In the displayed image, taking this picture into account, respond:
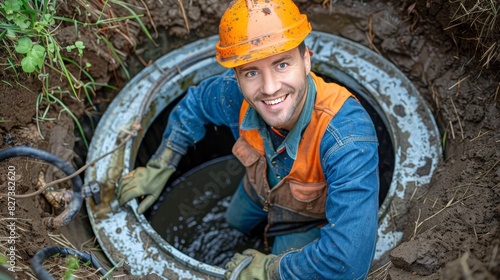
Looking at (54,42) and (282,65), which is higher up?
(54,42)

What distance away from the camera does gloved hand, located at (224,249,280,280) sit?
2206 mm

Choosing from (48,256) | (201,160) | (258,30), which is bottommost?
(201,160)

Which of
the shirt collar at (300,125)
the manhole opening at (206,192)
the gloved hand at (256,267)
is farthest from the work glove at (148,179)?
the shirt collar at (300,125)

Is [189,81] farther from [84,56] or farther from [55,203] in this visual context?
[55,203]

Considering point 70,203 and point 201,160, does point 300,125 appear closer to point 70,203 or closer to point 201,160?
point 70,203

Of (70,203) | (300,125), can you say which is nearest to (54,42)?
(70,203)

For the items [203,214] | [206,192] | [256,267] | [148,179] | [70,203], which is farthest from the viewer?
[206,192]

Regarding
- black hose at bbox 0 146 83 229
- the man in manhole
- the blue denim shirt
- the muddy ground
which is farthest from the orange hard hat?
the muddy ground

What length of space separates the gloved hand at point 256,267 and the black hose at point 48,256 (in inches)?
22.2

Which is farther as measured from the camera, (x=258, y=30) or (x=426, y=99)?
(x=426, y=99)

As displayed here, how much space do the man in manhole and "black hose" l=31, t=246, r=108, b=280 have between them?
0.60 metres

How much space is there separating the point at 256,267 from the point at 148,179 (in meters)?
0.78

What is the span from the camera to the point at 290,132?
6.97 feet

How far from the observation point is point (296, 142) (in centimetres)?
A: 212
